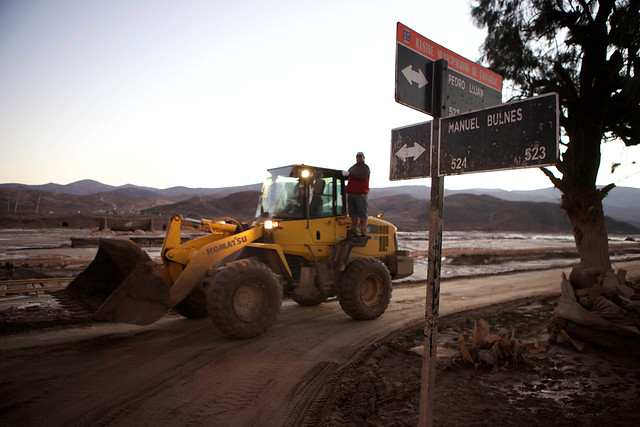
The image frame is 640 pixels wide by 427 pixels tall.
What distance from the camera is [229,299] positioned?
571 centimetres

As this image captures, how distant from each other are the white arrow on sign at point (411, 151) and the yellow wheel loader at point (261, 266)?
11.6 feet

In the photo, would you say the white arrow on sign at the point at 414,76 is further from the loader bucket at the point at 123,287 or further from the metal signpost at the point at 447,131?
the loader bucket at the point at 123,287

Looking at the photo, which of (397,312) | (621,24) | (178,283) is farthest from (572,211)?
(178,283)

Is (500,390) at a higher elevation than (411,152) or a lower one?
lower

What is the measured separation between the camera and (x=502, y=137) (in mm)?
2562

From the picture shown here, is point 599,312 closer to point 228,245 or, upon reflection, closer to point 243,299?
point 243,299

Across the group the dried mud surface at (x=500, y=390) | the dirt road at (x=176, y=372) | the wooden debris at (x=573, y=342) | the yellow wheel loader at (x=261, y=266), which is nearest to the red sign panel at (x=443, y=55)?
the dried mud surface at (x=500, y=390)

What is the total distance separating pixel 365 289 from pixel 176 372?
4213 mm

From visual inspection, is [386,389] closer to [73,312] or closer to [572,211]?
[73,312]

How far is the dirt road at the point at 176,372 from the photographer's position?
3746 millimetres

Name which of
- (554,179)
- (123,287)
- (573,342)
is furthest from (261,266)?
(554,179)

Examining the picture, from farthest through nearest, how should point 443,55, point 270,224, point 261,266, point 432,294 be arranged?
point 270,224, point 261,266, point 443,55, point 432,294

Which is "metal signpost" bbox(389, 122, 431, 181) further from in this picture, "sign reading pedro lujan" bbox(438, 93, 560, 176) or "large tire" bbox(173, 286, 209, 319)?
"large tire" bbox(173, 286, 209, 319)

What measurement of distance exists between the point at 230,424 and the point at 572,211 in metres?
8.99
